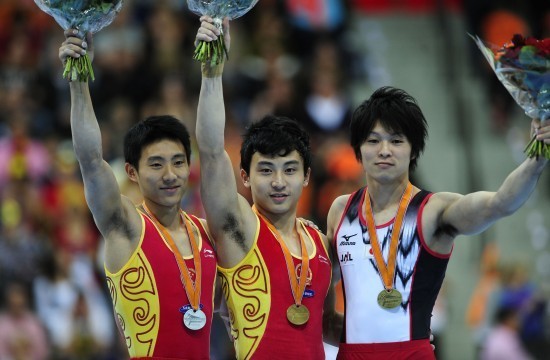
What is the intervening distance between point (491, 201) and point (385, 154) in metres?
0.66

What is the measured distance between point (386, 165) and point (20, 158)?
6496mm

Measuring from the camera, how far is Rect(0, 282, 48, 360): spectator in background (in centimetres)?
1072

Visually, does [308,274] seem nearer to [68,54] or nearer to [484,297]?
[68,54]

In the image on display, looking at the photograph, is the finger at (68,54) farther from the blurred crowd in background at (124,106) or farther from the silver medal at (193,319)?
the blurred crowd in background at (124,106)

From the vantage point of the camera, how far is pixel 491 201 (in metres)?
6.23

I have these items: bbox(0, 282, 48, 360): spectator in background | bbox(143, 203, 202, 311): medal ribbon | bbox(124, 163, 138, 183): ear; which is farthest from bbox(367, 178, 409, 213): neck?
bbox(0, 282, 48, 360): spectator in background

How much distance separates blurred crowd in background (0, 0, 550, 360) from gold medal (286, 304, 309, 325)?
423cm

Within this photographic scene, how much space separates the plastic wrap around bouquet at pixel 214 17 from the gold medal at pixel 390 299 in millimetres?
1552

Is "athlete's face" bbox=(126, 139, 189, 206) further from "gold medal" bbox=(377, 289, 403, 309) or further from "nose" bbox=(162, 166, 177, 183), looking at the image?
"gold medal" bbox=(377, 289, 403, 309)

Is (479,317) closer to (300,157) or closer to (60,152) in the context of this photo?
(60,152)

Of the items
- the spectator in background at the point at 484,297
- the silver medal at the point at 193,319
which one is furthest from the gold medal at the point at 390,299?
the spectator in background at the point at 484,297

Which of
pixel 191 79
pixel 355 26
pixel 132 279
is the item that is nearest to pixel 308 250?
pixel 132 279

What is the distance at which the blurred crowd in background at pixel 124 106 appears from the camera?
11078mm

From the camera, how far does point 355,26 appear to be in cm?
1498
